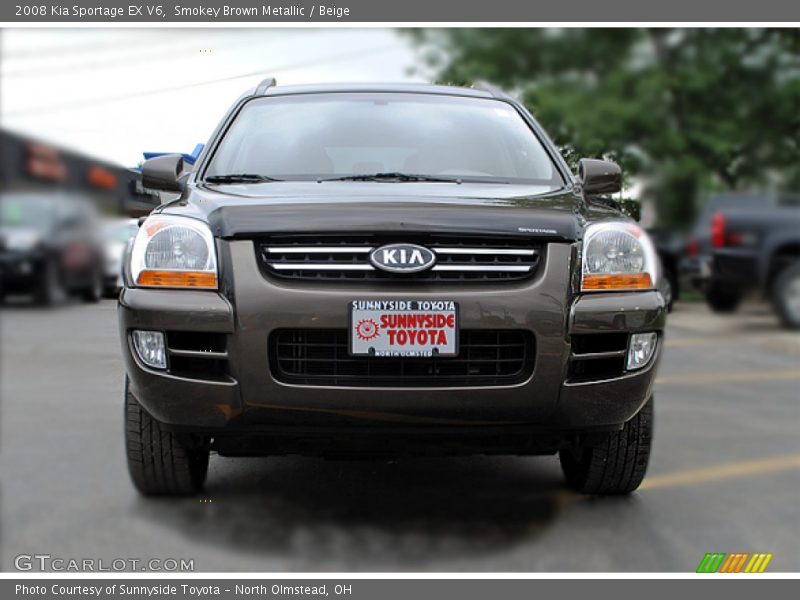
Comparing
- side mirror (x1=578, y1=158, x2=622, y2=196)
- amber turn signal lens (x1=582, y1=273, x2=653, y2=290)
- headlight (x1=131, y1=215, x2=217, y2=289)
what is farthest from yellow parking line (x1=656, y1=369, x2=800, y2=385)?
headlight (x1=131, y1=215, x2=217, y2=289)

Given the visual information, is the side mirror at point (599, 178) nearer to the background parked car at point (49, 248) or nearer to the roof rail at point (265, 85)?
the roof rail at point (265, 85)

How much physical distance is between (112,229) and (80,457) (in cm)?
121

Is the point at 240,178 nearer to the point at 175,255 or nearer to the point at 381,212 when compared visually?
the point at 175,255

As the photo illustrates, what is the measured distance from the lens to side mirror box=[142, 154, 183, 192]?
148 inches

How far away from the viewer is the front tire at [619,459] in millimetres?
3584

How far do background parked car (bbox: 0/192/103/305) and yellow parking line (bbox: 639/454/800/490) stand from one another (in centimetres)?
229

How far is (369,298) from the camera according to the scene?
2.99 meters

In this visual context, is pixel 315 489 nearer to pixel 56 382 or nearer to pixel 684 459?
pixel 684 459

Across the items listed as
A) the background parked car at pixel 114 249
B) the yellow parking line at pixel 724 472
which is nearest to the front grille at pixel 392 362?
the background parked car at pixel 114 249

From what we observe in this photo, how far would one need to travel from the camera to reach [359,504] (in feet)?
11.7

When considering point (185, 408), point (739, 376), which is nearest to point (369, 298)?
point (185, 408)

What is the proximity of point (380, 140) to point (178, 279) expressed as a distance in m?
1.35

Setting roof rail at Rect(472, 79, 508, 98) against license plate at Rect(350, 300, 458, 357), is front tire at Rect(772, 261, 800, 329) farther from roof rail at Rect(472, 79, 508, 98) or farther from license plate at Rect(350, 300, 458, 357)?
license plate at Rect(350, 300, 458, 357)

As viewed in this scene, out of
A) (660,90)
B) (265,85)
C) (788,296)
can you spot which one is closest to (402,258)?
(265,85)
